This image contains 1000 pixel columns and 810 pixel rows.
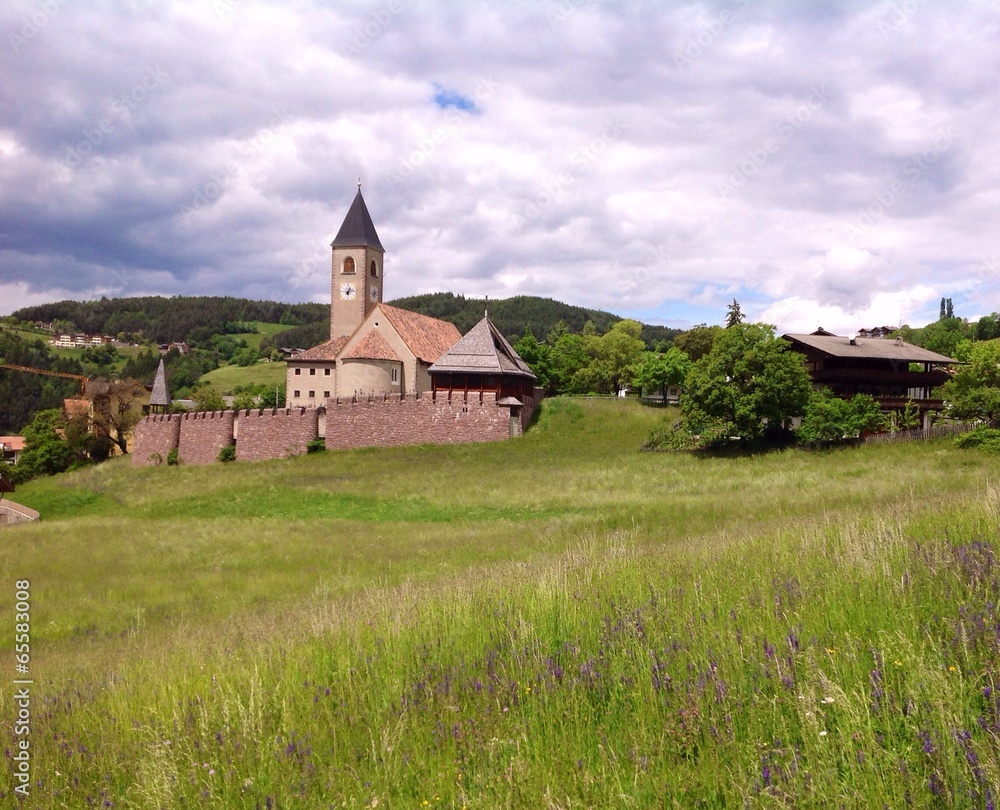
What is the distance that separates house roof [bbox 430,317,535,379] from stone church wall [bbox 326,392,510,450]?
67.8 inches

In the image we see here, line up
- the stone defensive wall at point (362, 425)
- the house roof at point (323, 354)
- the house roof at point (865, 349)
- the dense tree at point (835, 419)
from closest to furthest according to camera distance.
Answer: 1. the dense tree at point (835, 419)
2. the house roof at point (865, 349)
3. the stone defensive wall at point (362, 425)
4. the house roof at point (323, 354)

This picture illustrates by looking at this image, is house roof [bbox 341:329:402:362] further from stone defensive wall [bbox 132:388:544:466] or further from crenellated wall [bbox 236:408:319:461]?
crenellated wall [bbox 236:408:319:461]

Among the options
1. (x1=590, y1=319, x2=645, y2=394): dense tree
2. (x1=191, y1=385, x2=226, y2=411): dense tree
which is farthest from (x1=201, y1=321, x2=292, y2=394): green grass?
(x1=590, y1=319, x2=645, y2=394): dense tree

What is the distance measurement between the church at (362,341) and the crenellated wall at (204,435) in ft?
16.5

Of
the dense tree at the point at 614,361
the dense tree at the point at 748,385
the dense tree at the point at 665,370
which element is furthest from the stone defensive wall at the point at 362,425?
the dense tree at the point at 614,361

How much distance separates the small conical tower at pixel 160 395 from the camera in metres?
70.2

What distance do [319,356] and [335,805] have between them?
54.2 metres

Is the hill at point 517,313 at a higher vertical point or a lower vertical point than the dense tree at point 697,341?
higher

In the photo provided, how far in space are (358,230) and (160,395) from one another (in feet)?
89.1

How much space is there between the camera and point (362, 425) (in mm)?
46594

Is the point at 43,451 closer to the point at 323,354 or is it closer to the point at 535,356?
the point at 323,354

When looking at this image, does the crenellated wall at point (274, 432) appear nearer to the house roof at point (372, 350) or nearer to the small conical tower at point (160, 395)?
the house roof at point (372, 350)

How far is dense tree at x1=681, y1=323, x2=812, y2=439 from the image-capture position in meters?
35.0

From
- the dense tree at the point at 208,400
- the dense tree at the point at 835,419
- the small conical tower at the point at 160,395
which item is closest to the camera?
the dense tree at the point at 835,419
